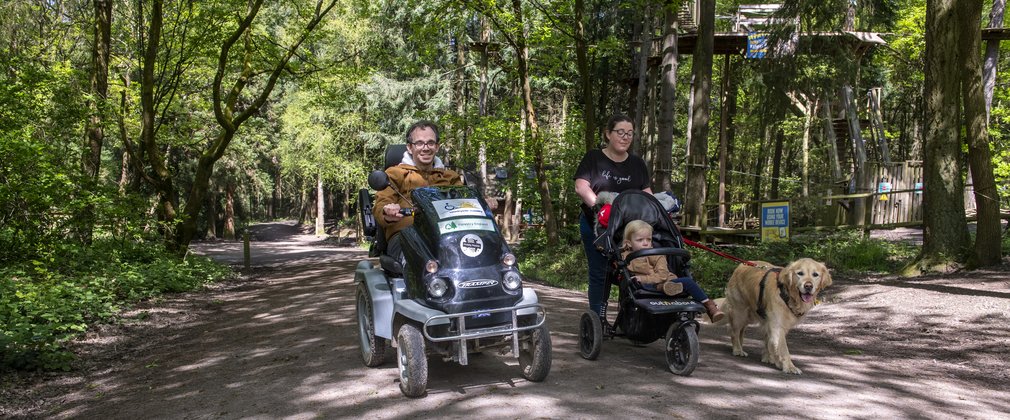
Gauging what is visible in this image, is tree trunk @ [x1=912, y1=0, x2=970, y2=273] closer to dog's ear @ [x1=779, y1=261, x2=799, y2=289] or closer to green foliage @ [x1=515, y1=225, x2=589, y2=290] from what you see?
green foliage @ [x1=515, y1=225, x2=589, y2=290]

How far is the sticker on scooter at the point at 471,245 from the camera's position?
15.4 feet

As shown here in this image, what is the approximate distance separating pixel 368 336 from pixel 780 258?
1166cm

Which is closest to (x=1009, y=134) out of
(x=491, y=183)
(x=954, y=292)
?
(x=491, y=183)

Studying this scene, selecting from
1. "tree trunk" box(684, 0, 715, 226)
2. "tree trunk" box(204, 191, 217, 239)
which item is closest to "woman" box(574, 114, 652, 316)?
"tree trunk" box(684, 0, 715, 226)

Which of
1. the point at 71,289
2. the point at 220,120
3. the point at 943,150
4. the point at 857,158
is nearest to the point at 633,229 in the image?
the point at 71,289

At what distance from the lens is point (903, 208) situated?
17.9m

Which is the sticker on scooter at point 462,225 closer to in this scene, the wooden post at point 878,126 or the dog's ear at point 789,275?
the dog's ear at point 789,275

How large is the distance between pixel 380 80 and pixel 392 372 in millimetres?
28744

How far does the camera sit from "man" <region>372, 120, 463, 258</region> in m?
5.45

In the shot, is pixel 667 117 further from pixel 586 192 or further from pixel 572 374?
pixel 572 374

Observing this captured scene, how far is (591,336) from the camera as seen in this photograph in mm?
5754

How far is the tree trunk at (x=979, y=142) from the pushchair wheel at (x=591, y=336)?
8491mm

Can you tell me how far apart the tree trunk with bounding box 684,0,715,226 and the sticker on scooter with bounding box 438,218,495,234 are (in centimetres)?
1193

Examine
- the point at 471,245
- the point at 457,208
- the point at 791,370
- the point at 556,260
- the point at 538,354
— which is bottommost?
the point at 556,260
